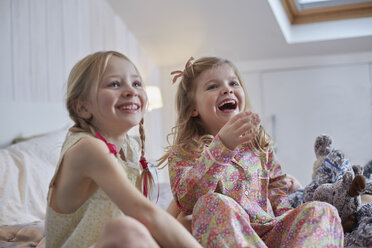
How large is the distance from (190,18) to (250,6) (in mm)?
505

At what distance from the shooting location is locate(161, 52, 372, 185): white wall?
369cm

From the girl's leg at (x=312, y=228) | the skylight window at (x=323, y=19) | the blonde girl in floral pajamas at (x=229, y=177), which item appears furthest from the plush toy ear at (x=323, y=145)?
the skylight window at (x=323, y=19)

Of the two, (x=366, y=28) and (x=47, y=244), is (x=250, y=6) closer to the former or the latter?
(x=366, y=28)

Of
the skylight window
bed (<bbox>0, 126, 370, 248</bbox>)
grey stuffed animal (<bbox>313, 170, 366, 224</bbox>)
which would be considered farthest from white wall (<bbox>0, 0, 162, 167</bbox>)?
the skylight window

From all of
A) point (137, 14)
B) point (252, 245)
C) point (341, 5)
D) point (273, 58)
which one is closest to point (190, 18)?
point (137, 14)

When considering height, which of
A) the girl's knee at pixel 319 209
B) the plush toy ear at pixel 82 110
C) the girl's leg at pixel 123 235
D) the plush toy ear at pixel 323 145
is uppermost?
the plush toy ear at pixel 82 110

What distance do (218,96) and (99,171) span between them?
60 cm

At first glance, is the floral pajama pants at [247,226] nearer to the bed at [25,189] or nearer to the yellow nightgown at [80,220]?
the yellow nightgown at [80,220]

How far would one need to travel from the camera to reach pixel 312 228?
104 centimetres

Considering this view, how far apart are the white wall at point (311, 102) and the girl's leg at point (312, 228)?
277 centimetres

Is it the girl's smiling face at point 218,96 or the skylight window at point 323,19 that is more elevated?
the skylight window at point 323,19

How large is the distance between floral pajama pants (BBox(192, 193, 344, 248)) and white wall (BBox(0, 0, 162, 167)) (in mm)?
1225

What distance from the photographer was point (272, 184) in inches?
59.0

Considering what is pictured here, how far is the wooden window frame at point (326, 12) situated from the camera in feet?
11.4
